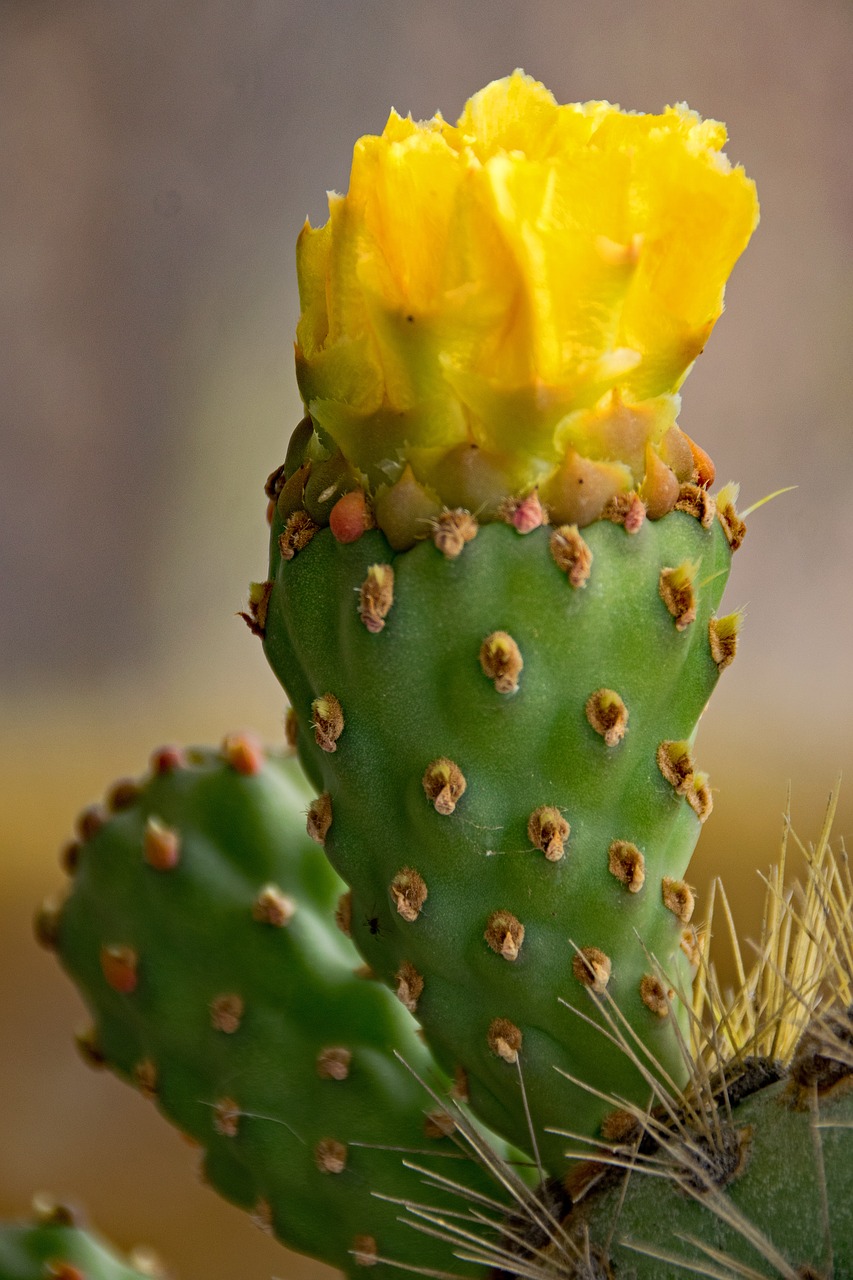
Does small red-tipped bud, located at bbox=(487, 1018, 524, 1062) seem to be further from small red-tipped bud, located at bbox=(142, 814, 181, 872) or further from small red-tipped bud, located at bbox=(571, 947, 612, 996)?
small red-tipped bud, located at bbox=(142, 814, 181, 872)

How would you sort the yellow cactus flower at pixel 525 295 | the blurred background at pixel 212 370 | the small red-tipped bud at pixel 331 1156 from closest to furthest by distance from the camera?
the yellow cactus flower at pixel 525 295, the small red-tipped bud at pixel 331 1156, the blurred background at pixel 212 370

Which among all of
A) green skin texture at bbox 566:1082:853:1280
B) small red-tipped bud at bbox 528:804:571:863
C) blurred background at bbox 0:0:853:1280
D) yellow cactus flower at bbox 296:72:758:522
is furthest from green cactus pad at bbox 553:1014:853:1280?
blurred background at bbox 0:0:853:1280

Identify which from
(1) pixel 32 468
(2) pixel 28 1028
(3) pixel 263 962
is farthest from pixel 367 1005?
(1) pixel 32 468

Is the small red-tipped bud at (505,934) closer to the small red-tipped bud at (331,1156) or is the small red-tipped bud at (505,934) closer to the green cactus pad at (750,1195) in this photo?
the green cactus pad at (750,1195)

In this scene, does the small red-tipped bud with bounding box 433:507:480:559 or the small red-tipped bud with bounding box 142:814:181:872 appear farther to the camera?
the small red-tipped bud with bounding box 142:814:181:872

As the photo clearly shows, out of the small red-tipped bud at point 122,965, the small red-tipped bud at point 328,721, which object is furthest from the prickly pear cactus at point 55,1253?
the small red-tipped bud at point 328,721

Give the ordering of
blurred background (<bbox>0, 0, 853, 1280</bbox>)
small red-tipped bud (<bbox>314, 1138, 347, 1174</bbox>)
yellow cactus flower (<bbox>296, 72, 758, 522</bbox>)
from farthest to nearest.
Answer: blurred background (<bbox>0, 0, 853, 1280</bbox>) → small red-tipped bud (<bbox>314, 1138, 347, 1174</bbox>) → yellow cactus flower (<bbox>296, 72, 758, 522</bbox>)

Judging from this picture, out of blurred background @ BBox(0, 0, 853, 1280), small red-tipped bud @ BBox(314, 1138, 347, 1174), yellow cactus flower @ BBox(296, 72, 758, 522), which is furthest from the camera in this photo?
blurred background @ BBox(0, 0, 853, 1280)

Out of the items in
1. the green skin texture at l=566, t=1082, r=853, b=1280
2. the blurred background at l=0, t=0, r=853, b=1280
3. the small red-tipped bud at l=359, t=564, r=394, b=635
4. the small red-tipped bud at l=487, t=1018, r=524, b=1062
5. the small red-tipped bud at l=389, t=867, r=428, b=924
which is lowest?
the green skin texture at l=566, t=1082, r=853, b=1280
